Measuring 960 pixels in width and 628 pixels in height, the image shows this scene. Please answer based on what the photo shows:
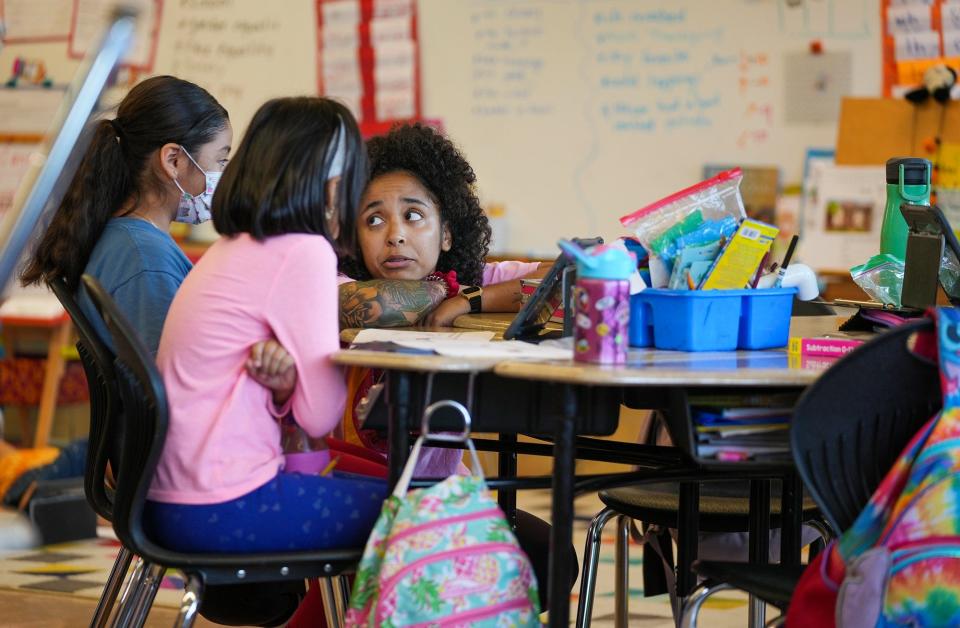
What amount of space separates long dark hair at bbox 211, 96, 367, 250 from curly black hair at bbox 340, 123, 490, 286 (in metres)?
Answer: 0.75

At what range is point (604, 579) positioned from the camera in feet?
12.1

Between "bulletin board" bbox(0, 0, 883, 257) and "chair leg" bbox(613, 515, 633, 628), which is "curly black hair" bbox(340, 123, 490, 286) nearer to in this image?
"chair leg" bbox(613, 515, 633, 628)

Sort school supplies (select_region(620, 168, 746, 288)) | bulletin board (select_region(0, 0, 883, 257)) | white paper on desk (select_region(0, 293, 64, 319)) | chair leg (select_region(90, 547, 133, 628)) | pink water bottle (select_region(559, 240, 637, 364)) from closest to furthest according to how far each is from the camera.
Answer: pink water bottle (select_region(559, 240, 637, 364)), school supplies (select_region(620, 168, 746, 288)), chair leg (select_region(90, 547, 133, 628)), bulletin board (select_region(0, 0, 883, 257)), white paper on desk (select_region(0, 293, 64, 319))

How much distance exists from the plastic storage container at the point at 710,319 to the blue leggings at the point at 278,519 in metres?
0.47

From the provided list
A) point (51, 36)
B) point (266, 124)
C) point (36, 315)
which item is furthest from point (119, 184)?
point (51, 36)

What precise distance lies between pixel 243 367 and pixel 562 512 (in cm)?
48

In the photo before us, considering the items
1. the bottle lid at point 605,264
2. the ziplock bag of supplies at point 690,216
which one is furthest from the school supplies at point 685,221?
the bottle lid at point 605,264

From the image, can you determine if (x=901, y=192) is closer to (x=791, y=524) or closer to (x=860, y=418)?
(x=791, y=524)

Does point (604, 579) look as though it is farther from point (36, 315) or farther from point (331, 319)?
point (36, 315)

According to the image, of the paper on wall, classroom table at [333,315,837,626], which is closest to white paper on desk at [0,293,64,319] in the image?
the paper on wall

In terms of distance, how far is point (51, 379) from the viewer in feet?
17.9

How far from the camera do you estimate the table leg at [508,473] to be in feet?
7.80

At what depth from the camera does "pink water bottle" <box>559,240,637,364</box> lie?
167 centimetres

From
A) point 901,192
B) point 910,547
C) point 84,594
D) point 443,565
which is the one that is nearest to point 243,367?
point 443,565
